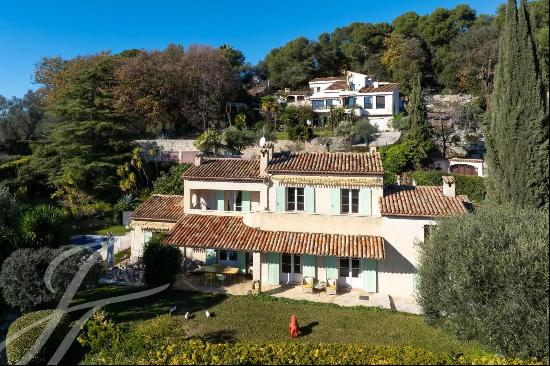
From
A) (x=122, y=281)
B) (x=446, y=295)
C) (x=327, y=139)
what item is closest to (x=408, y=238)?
(x=446, y=295)

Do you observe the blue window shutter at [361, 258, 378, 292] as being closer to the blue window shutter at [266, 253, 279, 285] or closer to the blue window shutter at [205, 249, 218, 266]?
the blue window shutter at [266, 253, 279, 285]

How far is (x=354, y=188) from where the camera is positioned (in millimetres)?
22188

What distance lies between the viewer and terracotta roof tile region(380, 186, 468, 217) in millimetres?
20594

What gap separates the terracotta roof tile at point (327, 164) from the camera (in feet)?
73.2

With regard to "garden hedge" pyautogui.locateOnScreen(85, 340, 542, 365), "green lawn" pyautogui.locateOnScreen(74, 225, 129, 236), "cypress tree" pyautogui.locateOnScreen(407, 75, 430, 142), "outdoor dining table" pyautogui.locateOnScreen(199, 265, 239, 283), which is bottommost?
"outdoor dining table" pyautogui.locateOnScreen(199, 265, 239, 283)

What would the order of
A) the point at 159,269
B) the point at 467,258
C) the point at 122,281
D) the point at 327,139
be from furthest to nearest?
the point at 327,139
the point at 122,281
the point at 159,269
the point at 467,258

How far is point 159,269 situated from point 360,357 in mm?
14252

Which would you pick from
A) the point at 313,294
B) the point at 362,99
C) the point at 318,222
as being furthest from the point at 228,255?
the point at 362,99

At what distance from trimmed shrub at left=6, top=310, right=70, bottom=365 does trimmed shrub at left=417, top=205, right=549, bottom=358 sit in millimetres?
13564

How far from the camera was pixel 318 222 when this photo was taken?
22.6 m

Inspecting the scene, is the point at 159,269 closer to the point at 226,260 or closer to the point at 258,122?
the point at 226,260

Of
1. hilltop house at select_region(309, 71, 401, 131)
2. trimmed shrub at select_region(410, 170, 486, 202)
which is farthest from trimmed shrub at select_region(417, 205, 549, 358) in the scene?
hilltop house at select_region(309, 71, 401, 131)

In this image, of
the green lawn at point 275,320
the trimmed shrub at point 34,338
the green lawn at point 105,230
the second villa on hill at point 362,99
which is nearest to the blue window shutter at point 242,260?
the green lawn at point 275,320

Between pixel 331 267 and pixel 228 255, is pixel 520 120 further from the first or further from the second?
pixel 228 255
